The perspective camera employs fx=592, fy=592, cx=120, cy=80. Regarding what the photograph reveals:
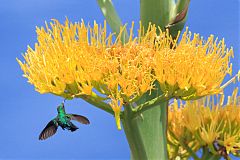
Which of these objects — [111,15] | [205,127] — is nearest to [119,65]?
[111,15]

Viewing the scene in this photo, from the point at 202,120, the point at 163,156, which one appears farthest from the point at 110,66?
the point at 202,120

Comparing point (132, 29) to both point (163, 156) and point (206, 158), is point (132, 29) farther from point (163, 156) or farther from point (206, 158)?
point (206, 158)

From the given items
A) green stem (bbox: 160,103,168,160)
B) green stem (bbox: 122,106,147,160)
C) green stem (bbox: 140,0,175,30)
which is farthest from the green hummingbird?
green stem (bbox: 140,0,175,30)

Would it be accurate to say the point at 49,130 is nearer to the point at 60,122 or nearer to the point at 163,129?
the point at 60,122

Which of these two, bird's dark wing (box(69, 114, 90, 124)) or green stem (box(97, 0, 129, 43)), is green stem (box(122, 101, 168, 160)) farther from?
green stem (box(97, 0, 129, 43))

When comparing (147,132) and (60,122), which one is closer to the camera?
(60,122)

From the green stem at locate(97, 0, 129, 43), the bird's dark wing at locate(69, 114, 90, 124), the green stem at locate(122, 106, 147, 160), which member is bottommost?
the green stem at locate(122, 106, 147, 160)
